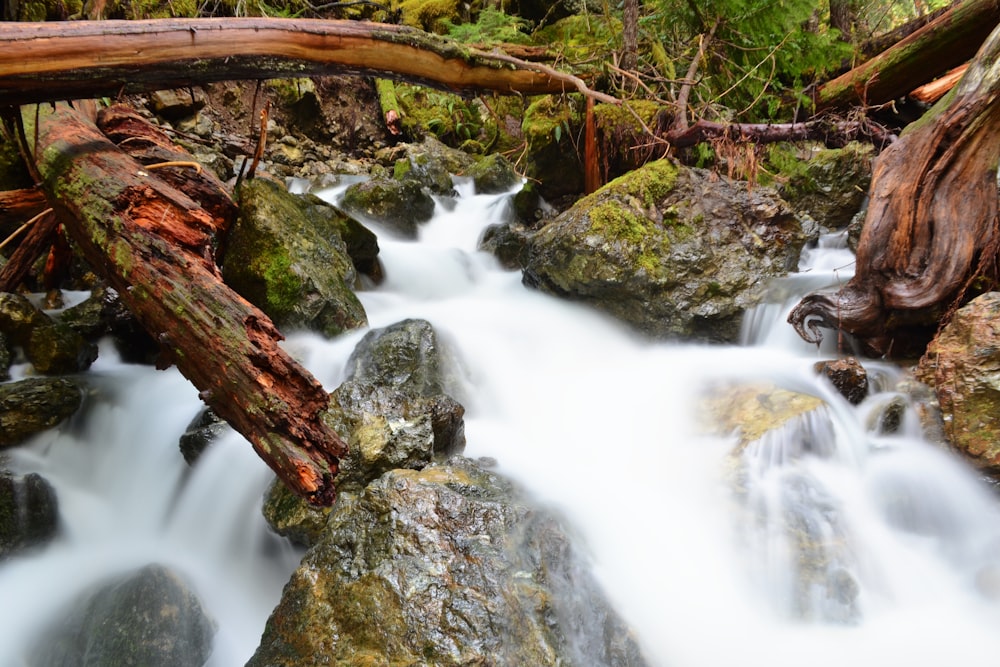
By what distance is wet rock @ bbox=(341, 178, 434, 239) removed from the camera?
829 cm

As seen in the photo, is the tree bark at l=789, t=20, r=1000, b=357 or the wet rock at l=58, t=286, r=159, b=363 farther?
the wet rock at l=58, t=286, r=159, b=363

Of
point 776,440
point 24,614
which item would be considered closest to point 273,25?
point 24,614

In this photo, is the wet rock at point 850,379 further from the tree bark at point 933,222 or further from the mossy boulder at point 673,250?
the mossy boulder at point 673,250

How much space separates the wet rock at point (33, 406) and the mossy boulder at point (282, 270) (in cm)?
147

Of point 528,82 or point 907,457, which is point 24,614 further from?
point 907,457

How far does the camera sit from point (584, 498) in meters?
3.20

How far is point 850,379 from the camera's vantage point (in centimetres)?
374

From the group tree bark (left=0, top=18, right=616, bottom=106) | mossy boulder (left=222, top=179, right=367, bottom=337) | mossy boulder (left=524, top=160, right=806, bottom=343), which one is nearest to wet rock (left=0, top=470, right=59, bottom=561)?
mossy boulder (left=222, top=179, right=367, bottom=337)

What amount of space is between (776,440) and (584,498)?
1.27 m

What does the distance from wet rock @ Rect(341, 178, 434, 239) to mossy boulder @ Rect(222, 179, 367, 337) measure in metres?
3.05

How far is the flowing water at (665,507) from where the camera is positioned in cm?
257

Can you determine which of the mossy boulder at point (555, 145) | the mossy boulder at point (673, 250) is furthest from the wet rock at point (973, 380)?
the mossy boulder at point (555, 145)

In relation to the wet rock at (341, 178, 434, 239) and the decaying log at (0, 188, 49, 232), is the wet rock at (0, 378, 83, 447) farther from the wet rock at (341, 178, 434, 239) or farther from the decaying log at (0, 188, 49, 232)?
the wet rock at (341, 178, 434, 239)

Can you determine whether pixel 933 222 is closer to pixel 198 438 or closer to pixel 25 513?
pixel 198 438
